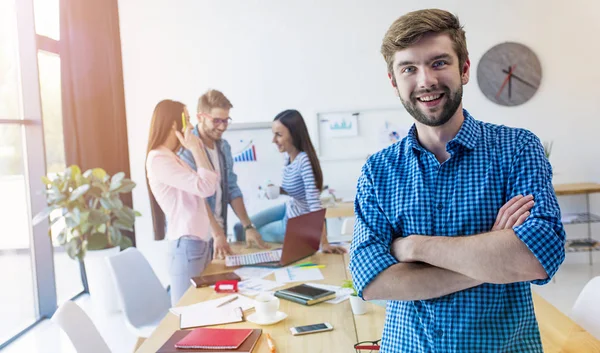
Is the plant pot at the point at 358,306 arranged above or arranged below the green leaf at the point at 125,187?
below

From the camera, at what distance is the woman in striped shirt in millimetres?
3580

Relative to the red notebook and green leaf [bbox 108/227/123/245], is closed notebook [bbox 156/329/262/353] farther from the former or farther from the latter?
green leaf [bbox 108/227/123/245]

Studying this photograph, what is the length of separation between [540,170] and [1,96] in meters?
4.34

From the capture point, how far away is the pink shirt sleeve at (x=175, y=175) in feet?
11.0

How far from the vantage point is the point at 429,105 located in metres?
1.35

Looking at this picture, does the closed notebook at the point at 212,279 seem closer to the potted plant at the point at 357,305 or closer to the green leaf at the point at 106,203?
the potted plant at the point at 357,305

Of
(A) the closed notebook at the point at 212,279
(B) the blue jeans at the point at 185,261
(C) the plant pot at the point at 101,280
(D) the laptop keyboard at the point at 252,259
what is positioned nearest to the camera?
(A) the closed notebook at the point at 212,279

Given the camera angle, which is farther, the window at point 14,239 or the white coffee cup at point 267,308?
the window at point 14,239

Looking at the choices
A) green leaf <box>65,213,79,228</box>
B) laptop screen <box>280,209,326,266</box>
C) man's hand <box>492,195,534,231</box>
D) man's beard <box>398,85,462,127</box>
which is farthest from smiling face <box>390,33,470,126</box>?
green leaf <box>65,213,79,228</box>

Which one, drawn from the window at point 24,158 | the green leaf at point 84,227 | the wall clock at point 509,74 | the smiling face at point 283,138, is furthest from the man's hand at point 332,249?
the wall clock at point 509,74

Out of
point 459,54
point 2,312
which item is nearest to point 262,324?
point 459,54

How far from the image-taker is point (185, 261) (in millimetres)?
3223

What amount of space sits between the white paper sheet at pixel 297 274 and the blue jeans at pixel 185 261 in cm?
73

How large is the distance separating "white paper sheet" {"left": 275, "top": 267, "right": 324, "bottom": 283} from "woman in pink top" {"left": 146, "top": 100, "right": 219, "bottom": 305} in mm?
748
